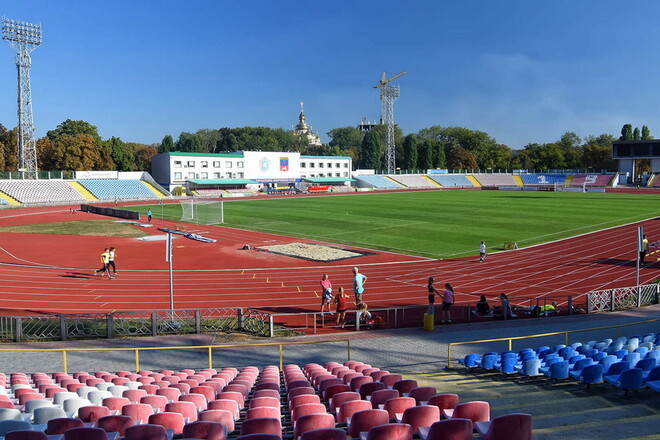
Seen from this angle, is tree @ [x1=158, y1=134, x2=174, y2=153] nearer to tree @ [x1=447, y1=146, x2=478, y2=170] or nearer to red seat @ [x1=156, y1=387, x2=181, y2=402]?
tree @ [x1=447, y1=146, x2=478, y2=170]

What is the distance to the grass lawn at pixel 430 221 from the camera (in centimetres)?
3850

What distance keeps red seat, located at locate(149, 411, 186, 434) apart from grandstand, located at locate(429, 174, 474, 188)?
396 feet

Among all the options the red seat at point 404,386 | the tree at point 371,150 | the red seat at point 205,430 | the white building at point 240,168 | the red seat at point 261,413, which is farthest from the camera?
the tree at point 371,150

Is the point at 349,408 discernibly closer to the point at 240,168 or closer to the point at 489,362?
the point at 489,362

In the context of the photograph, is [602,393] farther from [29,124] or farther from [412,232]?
[29,124]

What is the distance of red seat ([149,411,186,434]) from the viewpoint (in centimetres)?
601

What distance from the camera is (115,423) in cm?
596

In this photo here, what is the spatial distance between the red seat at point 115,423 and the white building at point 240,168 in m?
89.1

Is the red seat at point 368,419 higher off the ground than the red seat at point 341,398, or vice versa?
the red seat at point 368,419

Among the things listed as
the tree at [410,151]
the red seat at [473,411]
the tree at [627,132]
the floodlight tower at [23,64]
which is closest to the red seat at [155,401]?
the red seat at [473,411]

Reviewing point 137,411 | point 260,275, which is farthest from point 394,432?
point 260,275

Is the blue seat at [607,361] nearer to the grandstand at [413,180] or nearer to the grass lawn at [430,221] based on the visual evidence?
the grass lawn at [430,221]

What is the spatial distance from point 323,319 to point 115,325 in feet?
23.3

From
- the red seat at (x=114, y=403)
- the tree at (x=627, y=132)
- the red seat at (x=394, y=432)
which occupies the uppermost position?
the tree at (x=627, y=132)
